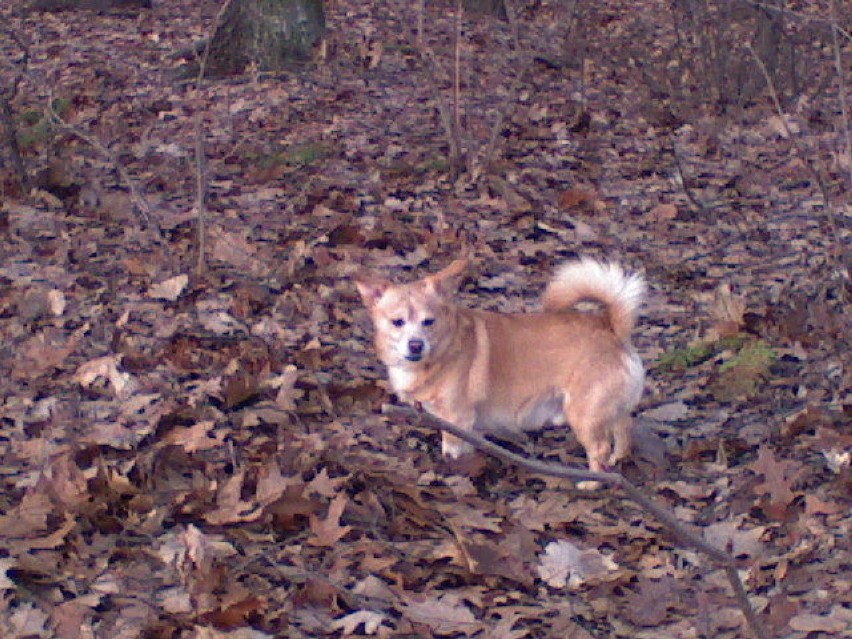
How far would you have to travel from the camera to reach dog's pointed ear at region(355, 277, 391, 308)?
5.74 m

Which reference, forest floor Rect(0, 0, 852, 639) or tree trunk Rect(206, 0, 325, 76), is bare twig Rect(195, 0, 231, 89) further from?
tree trunk Rect(206, 0, 325, 76)

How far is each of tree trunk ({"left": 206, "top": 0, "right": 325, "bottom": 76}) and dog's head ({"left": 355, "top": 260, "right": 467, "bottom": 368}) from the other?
19.2 feet

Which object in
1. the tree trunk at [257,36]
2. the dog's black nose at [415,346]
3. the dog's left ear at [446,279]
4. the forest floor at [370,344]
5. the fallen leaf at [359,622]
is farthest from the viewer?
the tree trunk at [257,36]

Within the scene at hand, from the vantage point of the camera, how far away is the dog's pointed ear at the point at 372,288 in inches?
226

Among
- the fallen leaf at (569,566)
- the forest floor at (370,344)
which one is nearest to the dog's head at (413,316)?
the forest floor at (370,344)

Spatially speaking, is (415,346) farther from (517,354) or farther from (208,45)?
(208,45)

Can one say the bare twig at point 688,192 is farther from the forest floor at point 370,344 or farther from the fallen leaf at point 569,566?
the fallen leaf at point 569,566

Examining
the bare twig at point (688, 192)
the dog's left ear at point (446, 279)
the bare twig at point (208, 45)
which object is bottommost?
the bare twig at point (688, 192)

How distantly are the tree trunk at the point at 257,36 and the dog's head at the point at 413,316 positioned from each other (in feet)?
19.2

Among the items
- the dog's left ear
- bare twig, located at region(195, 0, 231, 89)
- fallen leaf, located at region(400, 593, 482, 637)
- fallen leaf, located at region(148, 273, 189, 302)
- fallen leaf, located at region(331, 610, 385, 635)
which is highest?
bare twig, located at region(195, 0, 231, 89)

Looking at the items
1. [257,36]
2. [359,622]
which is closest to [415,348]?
[359,622]

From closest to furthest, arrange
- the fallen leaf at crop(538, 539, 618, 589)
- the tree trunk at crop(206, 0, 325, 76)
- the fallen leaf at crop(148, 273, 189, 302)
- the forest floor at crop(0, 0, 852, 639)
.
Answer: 1. the forest floor at crop(0, 0, 852, 639)
2. the fallen leaf at crop(538, 539, 618, 589)
3. the fallen leaf at crop(148, 273, 189, 302)
4. the tree trunk at crop(206, 0, 325, 76)

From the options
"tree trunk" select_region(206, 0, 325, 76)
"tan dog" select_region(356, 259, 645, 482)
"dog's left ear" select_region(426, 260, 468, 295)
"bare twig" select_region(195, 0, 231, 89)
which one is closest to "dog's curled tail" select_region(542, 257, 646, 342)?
"tan dog" select_region(356, 259, 645, 482)

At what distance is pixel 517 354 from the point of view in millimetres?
5730
